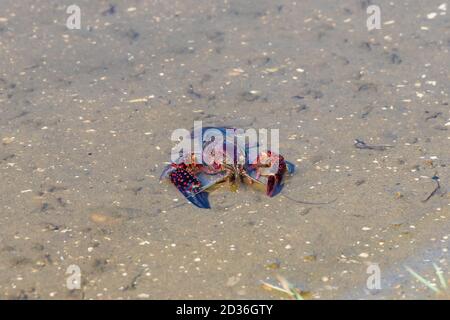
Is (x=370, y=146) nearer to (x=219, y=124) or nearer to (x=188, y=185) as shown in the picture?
(x=219, y=124)

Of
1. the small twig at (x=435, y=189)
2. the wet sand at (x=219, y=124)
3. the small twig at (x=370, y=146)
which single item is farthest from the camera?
the small twig at (x=370, y=146)

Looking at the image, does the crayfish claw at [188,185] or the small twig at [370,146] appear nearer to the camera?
the crayfish claw at [188,185]

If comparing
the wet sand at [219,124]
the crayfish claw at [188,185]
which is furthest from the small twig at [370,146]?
the crayfish claw at [188,185]

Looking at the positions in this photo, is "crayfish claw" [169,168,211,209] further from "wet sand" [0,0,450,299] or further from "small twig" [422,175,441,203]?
"small twig" [422,175,441,203]

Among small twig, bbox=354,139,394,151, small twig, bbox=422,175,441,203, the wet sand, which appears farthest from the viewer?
small twig, bbox=354,139,394,151

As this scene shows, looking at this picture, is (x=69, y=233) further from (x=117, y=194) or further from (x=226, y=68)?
(x=226, y=68)

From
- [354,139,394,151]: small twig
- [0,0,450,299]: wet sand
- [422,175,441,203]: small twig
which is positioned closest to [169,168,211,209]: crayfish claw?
[0,0,450,299]: wet sand

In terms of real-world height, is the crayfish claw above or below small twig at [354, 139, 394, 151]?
below

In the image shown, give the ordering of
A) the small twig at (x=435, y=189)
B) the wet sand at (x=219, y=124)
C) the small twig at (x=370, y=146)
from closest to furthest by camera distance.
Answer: the wet sand at (x=219, y=124) → the small twig at (x=435, y=189) → the small twig at (x=370, y=146)

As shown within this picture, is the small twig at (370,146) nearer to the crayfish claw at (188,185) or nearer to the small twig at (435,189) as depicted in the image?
the small twig at (435,189)
